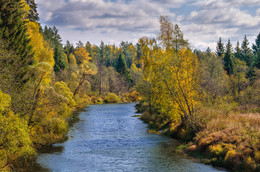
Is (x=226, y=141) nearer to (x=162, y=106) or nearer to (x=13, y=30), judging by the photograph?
(x=162, y=106)

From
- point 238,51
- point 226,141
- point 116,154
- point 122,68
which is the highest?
point 238,51

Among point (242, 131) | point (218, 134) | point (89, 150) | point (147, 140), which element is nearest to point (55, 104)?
point (89, 150)

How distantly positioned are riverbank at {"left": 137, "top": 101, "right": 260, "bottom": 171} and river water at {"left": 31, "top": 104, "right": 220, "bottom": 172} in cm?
136

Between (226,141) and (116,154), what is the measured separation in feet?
33.9

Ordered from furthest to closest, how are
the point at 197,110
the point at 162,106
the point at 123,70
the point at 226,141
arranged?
the point at 123,70 < the point at 162,106 < the point at 197,110 < the point at 226,141

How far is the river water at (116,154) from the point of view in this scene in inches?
834

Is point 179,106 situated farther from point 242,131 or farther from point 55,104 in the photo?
point 55,104

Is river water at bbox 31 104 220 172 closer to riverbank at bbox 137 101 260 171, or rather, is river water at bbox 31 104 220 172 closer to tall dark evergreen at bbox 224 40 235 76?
riverbank at bbox 137 101 260 171

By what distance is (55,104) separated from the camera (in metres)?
29.8

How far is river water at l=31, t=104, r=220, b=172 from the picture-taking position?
2119cm

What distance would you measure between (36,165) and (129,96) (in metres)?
82.5

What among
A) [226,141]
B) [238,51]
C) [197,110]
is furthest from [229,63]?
[226,141]

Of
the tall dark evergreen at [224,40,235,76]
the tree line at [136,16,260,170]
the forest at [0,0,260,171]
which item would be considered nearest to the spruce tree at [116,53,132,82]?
the tall dark evergreen at [224,40,235,76]

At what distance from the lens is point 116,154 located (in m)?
25.4
